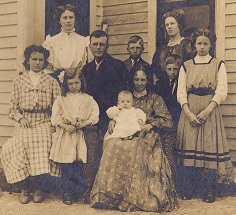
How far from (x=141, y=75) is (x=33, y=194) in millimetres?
1821

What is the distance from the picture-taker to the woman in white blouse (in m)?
5.62

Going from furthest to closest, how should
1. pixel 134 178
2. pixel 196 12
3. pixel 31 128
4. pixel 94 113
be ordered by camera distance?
1. pixel 196 12
2. pixel 31 128
3. pixel 94 113
4. pixel 134 178

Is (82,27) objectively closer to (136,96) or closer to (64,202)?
(136,96)

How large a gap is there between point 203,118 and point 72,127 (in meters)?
1.44

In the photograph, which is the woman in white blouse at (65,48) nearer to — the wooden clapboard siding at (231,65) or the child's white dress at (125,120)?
the child's white dress at (125,120)

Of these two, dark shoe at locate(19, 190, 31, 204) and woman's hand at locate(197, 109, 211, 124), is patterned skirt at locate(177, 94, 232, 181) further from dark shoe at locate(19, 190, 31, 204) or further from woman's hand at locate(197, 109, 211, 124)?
dark shoe at locate(19, 190, 31, 204)

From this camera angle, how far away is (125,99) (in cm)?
484

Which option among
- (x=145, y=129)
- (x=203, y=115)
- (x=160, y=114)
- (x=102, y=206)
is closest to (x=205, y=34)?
(x=203, y=115)

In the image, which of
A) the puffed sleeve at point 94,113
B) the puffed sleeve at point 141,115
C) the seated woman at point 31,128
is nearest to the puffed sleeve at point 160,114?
the puffed sleeve at point 141,115

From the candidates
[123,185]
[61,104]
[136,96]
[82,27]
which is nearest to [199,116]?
[136,96]

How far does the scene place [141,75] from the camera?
499 cm

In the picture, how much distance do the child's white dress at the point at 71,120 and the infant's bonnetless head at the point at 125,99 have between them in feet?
1.00

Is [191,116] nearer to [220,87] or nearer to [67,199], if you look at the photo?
[220,87]

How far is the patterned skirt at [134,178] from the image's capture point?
4426 mm
